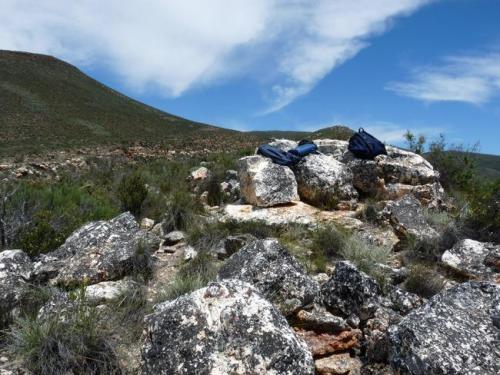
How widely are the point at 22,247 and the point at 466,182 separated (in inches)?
→ 372

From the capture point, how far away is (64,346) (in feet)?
11.7

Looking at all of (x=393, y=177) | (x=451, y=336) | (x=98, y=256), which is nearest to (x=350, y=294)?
(x=451, y=336)

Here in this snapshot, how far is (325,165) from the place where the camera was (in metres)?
9.30

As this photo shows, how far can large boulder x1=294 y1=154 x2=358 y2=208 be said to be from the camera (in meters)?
8.86

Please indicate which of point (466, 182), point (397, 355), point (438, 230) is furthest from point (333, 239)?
point (466, 182)

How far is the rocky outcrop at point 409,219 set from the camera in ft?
22.4

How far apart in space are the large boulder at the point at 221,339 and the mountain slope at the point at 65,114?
25.5m

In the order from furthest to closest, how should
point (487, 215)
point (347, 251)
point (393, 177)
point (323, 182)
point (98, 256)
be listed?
1. point (393, 177)
2. point (323, 182)
3. point (487, 215)
4. point (347, 251)
5. point (98, 256)

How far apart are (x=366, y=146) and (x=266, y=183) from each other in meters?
2.77

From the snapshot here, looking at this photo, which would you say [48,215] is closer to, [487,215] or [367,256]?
[367,256]

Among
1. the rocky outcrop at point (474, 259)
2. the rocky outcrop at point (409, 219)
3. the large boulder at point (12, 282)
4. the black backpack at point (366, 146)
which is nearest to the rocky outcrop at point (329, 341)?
the rocky outcrop at point (474, 259)

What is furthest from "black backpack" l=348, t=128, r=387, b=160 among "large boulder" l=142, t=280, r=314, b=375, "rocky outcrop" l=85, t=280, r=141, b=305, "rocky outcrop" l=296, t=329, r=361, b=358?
"large boulder" l=142, t=280, r=314, b=375

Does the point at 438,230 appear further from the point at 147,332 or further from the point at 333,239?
the point at 147,332

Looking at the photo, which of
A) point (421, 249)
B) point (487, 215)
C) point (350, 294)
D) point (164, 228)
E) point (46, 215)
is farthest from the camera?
point (164, 228)
